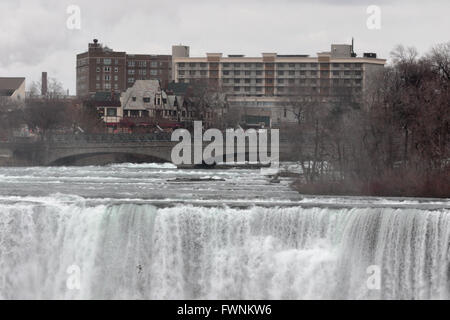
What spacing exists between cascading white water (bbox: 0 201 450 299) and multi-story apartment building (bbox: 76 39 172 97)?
143738 mm

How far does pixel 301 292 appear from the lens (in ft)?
123

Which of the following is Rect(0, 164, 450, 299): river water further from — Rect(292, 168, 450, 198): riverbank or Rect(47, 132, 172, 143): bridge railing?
Rect(47, 132, 172, 143): bridge railing

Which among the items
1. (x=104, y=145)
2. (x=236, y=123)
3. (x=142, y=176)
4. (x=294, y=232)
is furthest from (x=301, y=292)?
(x=236, y=123)

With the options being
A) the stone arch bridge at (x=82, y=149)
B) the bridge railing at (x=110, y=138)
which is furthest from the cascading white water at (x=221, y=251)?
the bridge railing at (x=110, y=138)

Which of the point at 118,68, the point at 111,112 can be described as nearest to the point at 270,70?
the point at 118,68

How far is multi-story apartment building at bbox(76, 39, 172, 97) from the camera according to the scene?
18425cm

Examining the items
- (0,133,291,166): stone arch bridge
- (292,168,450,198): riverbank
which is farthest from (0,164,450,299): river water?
(0,133,291,166): stone arch bridge

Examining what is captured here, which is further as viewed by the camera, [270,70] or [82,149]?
[270,70]

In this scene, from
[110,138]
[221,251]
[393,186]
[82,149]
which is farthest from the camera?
[110,138]

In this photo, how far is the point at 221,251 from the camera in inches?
1534

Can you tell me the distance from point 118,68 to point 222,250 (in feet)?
487

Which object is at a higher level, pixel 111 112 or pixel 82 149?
pixel 111 112

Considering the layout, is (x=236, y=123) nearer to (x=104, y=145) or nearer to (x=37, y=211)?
(x=104, y=145)

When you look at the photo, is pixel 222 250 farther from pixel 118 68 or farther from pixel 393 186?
pixel 118 68
